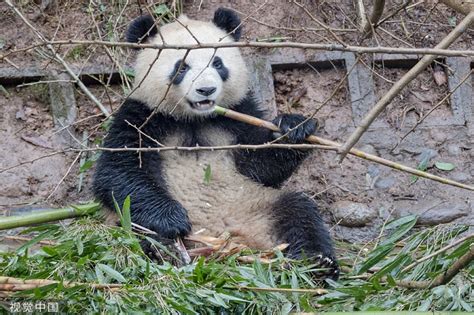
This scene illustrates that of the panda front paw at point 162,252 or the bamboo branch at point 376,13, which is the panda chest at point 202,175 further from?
the bamboo branch at point 376,13

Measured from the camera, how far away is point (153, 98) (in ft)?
22.2

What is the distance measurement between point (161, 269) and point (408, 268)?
1.36 meters

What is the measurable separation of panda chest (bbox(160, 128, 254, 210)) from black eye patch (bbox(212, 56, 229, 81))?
0.44 m

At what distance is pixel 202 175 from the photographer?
22.0 ft

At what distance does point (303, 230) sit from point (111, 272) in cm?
158

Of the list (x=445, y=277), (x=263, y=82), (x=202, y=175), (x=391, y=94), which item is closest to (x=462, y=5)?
(x=391, y=94)

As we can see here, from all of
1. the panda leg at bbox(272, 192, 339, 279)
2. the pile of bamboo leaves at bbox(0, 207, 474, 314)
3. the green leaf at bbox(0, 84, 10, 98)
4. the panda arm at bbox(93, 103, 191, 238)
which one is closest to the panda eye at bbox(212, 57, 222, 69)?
the panda arm at bbox(93, 103, 191, 238)

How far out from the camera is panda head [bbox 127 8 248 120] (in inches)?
254

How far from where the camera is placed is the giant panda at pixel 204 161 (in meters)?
6.22

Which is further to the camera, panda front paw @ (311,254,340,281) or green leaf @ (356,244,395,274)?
panda front paw @ (311,254,340,281)

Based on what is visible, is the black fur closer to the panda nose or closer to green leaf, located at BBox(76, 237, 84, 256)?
the panda nose

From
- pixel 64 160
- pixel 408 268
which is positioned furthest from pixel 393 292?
pixel 64 160

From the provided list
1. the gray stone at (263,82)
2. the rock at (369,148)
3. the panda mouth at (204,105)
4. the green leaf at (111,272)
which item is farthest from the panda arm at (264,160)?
the green leaf at (111,272)

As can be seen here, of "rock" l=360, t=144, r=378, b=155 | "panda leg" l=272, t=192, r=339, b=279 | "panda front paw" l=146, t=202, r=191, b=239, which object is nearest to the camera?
"panda leg" l=272, t=192, r=339, b=279
